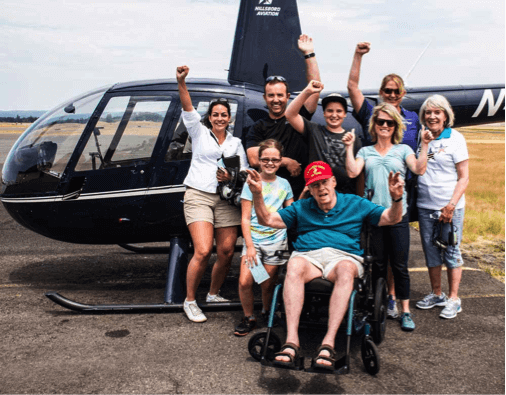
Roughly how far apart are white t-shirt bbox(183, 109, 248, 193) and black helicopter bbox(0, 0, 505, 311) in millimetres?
513

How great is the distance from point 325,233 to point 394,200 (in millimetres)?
567

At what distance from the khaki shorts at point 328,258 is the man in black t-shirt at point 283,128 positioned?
2.48 ft

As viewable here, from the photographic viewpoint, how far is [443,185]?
13.9 ft

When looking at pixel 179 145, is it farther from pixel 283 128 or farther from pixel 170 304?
pixel 170 304

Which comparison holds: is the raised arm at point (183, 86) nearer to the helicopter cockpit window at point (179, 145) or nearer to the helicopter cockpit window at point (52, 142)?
the helicopter cockpit window at point (179, 145)

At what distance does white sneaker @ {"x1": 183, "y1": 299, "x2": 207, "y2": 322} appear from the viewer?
172 inches

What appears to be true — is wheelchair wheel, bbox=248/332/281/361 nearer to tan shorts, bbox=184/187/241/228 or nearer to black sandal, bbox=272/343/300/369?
black sandal, bbox=272/343/300/369

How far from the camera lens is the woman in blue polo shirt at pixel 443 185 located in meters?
4.19

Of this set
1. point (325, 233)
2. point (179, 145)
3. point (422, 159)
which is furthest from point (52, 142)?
point (422, 159)

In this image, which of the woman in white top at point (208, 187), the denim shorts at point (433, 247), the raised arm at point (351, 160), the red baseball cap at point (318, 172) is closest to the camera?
the red baseball cap at point (318, 172)

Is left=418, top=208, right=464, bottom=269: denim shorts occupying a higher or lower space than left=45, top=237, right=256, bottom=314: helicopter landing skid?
higher

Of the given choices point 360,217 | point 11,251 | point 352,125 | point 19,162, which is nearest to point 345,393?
point 360,217

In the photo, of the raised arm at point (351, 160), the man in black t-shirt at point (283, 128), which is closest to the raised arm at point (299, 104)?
the man in black t-shirt at point (283, 128)

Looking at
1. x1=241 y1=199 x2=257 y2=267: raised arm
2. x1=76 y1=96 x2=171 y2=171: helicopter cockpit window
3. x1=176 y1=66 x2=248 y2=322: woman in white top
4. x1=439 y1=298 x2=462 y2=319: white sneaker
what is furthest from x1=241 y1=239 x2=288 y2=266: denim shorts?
x1=439 y1=298 x2=462 y2=319: white sneaker
